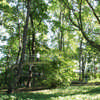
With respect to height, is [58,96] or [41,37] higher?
[41,37]

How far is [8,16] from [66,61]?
354 inches

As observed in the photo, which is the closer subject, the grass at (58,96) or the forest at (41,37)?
the grass at (58,96)

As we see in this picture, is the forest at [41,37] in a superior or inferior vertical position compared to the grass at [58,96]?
superior

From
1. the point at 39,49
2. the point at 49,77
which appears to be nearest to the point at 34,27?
the point at 39,49

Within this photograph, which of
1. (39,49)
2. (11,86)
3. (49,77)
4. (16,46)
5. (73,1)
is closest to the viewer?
(73,1)

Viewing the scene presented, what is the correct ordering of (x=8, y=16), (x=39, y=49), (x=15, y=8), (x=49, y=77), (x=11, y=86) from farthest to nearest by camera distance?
1. (x=39, y=49)
2. (x=49, y=77)
3. (x=8, y=16)
4. (x=15, y=8)
5. (x=11, y=86)

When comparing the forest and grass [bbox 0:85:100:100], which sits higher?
the forest

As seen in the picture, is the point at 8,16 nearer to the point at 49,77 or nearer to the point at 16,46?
the point at 49,77

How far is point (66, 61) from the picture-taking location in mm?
19703

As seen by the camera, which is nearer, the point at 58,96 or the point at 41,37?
the point at 58,96

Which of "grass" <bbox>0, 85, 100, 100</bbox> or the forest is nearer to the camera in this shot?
"grass" <bbox>0, 85, 100, 100</bbox>

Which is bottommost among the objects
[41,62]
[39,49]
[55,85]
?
[55,85]

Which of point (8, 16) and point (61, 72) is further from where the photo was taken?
point (61, 72)

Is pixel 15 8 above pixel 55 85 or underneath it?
above
